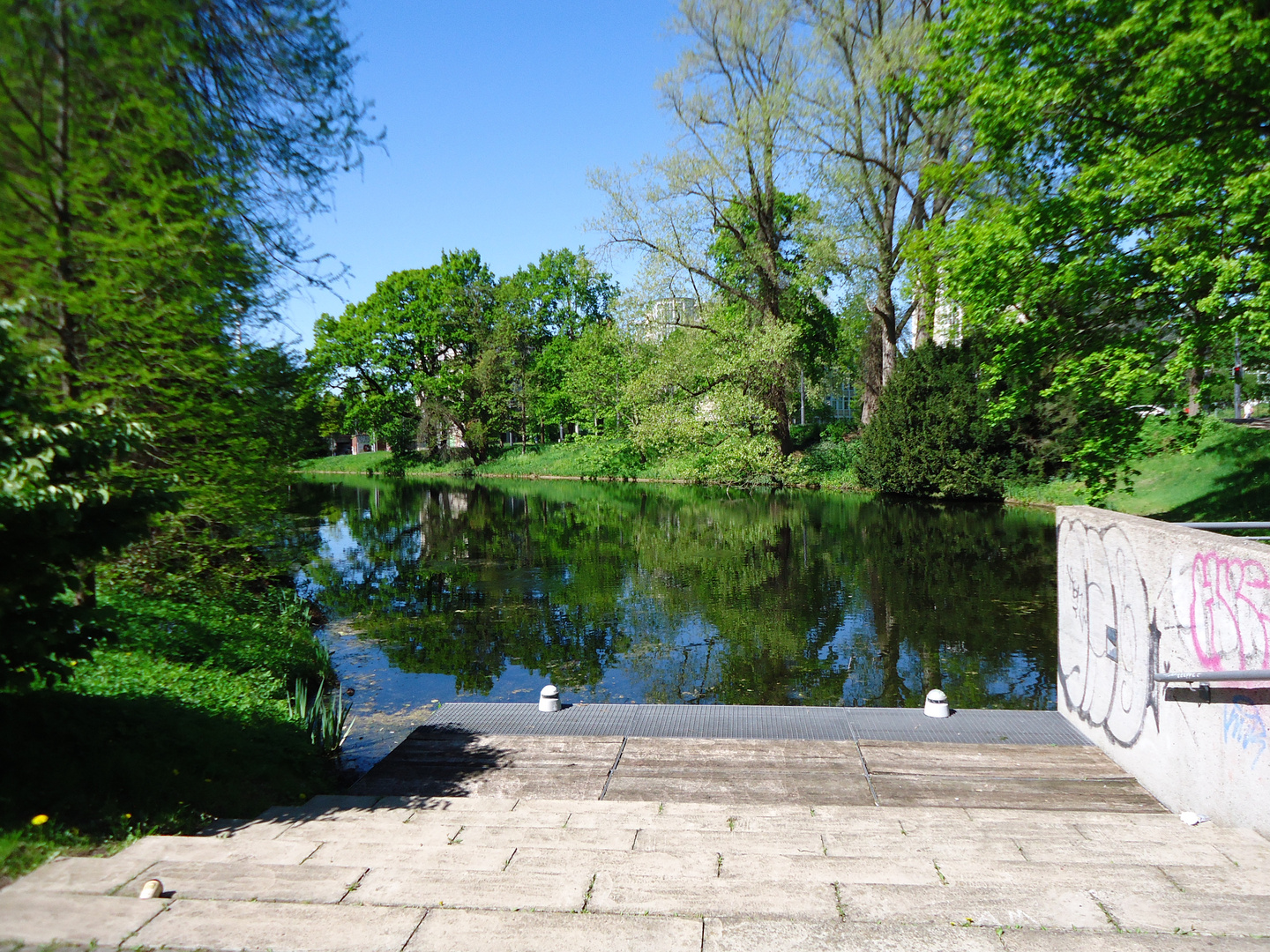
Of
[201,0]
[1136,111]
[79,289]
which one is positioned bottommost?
[79,289]

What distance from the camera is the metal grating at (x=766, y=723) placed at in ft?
23.3

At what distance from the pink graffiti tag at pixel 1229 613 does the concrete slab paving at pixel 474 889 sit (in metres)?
3.81

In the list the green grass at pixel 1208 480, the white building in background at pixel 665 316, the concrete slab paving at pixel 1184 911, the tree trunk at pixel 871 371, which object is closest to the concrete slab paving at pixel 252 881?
the concrete slab paving at pixel 1184 911

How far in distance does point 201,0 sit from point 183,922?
688 cm

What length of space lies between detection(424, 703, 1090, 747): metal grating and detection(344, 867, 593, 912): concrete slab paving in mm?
3490

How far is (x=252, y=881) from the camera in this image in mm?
3670

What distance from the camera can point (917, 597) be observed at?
1415 cm

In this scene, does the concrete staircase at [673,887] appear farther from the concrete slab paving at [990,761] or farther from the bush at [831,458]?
the bush at [831,458]

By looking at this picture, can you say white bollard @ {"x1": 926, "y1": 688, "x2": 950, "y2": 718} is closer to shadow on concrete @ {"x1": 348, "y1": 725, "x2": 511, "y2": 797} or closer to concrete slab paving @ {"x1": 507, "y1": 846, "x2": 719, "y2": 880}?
shadow on concrete @ {"x1": 348, "y1": 725, "x2": 511, "y2": 797}

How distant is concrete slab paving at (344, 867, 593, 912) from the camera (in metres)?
3.47

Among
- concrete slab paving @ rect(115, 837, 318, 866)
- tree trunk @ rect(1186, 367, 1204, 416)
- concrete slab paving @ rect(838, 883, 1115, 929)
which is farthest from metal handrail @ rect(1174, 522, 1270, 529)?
tree trunk @ rect(1186, 367, 1204, 416)

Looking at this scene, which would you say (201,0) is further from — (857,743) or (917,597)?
(917,597)

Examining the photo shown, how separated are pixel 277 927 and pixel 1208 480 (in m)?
24.6

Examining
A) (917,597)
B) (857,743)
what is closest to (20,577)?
(857,743)
